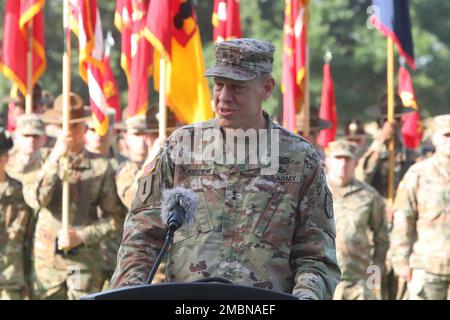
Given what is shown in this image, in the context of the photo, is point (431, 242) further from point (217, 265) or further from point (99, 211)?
point (217, 265)

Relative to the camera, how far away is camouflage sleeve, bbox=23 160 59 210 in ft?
40.1

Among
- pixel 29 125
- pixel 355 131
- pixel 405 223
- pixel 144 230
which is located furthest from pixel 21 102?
pixel 144 230

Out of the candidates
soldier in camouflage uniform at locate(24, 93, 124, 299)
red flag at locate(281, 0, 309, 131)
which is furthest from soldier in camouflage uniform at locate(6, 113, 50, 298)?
red flag at locate(281, 0, 309, 131)

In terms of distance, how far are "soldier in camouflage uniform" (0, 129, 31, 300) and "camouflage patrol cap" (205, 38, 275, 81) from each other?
6.82 meters

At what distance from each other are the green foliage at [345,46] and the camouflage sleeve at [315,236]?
3010cm

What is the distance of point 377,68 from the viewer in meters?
40.9

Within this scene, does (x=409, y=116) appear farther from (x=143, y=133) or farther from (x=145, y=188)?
(x=145, y=188)

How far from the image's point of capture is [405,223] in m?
12.3

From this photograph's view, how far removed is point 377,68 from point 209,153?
35.1 metres

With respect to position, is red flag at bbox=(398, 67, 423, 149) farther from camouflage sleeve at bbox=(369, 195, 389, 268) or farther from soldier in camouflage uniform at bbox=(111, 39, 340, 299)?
soldier in camouflage uniform at bbox=(111, 39, 340, 299)

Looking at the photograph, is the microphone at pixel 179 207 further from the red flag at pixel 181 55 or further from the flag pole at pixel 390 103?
the flag pole at pixel 390 103

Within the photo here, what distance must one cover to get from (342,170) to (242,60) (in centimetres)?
773

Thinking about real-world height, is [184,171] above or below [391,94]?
below
